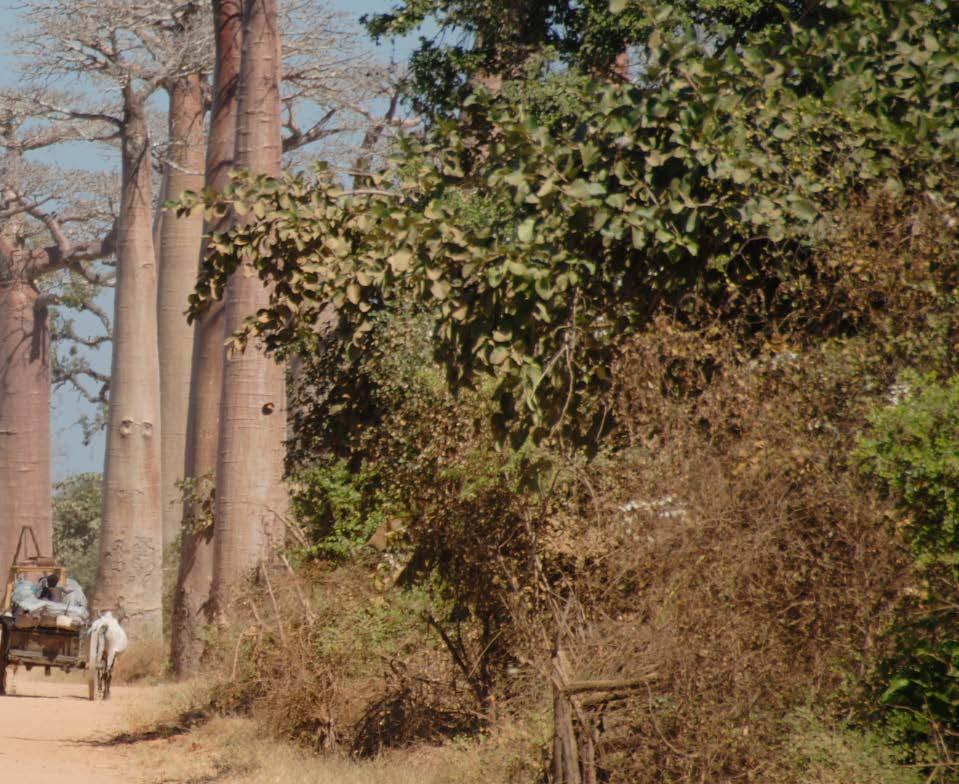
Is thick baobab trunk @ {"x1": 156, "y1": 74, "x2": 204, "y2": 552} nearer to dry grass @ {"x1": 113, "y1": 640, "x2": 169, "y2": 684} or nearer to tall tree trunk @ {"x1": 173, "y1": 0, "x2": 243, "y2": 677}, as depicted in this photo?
dry grass @ {"x1": 113, "y1": 640, "x2": 169, "y2": 684}

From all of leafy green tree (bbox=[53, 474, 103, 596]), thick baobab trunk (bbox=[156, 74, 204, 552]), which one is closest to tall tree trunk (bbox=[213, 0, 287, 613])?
thick baobab trunk (bbox=[156, 74, 204, 552])

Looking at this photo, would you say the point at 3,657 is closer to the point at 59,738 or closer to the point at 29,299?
the point at 59,738

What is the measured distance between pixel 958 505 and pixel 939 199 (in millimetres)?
2029

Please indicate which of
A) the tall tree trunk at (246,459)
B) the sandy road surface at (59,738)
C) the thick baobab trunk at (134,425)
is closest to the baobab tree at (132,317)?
the thick baobab trunk at (134,425)

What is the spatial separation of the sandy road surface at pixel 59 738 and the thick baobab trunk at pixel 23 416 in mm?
9901

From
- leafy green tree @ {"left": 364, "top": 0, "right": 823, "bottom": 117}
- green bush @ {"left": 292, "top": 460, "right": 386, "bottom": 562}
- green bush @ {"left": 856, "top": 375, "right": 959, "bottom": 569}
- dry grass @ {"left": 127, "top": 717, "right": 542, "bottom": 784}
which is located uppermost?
leafy green tree @ {"left": 364, "top": 0, "right": 823, "bottom": 117}

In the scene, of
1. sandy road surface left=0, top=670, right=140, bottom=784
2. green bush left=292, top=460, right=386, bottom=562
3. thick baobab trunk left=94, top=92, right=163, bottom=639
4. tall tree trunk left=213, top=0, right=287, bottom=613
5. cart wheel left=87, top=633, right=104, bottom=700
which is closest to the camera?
sandy road surface left=0, top=670, right=140, bottom=784

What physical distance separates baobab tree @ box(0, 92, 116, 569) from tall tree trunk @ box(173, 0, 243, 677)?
28.6ft

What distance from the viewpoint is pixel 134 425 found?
1010 inches

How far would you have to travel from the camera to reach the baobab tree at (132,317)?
25141 millimetres

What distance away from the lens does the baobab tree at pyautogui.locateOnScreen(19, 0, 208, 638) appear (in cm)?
2514

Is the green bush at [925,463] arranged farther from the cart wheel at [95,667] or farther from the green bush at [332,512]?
the cart wheel at [95,667]

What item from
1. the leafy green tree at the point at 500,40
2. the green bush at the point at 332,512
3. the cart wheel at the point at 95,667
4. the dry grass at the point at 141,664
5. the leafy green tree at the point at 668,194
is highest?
the leafy green tree at the point at 500,40

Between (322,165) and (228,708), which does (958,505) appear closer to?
(322,165)
